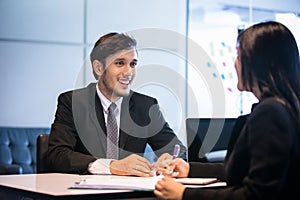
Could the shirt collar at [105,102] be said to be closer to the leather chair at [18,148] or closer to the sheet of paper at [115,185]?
the sheet of paper at [115,185]

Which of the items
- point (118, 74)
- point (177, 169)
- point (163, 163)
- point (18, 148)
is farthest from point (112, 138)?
point (18, 148)

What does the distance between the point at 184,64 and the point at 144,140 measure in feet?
9.58

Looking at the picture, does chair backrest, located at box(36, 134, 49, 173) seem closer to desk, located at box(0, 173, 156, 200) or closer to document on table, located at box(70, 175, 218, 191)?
desk, located at box(0, 173, 156, 200)

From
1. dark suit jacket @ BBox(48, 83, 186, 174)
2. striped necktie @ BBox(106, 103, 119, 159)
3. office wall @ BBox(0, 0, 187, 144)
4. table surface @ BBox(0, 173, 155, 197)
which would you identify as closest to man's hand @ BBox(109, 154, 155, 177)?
table surface @ BBox(0, 173, 155, 197)

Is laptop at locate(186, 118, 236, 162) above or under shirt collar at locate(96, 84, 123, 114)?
under

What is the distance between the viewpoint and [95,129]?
9.14 ft

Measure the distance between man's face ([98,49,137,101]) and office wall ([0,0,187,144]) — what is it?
202 centimetres

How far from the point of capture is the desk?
1799 mm

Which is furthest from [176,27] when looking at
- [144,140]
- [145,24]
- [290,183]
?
[290,183]

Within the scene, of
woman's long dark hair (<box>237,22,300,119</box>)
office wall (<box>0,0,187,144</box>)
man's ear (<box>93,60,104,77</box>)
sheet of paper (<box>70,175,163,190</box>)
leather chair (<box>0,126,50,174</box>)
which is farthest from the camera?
office wall (<box>0,0,187,144</box>)

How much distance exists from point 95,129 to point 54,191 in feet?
3.10

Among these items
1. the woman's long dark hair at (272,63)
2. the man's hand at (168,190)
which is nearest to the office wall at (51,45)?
the man's hand at (168,190)

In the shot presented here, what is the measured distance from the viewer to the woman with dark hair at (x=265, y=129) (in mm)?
1659

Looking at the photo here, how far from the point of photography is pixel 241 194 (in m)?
1.72
